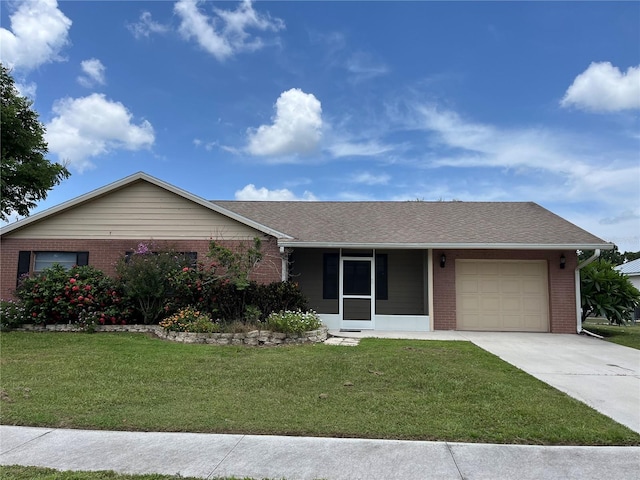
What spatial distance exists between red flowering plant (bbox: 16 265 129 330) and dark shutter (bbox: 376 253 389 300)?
25.7 ft

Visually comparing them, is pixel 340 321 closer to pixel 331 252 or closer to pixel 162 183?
pixel 331 252

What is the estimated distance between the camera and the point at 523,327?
503 inches

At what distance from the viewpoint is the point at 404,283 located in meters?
14.5

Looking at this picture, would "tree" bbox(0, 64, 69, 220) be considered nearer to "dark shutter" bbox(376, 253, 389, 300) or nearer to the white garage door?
"dark shutter" bbox(376, 253, 389, 300)

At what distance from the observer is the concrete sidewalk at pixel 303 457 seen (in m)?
3.59

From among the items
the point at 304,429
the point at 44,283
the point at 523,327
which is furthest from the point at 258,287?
the point at 523,327

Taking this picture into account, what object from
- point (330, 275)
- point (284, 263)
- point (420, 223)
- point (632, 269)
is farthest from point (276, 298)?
point (632, 269)

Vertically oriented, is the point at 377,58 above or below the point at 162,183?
above

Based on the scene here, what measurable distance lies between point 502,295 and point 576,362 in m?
4.86

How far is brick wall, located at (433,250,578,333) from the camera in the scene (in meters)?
12.5

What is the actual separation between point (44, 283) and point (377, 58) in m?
12.3

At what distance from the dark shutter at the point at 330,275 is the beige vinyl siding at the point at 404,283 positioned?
157cm

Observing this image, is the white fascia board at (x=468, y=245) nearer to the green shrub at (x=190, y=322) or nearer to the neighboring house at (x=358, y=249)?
the neighboring house at (x=358, y=249)

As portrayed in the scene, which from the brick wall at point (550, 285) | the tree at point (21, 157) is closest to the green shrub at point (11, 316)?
the tree at point (21, 157)
